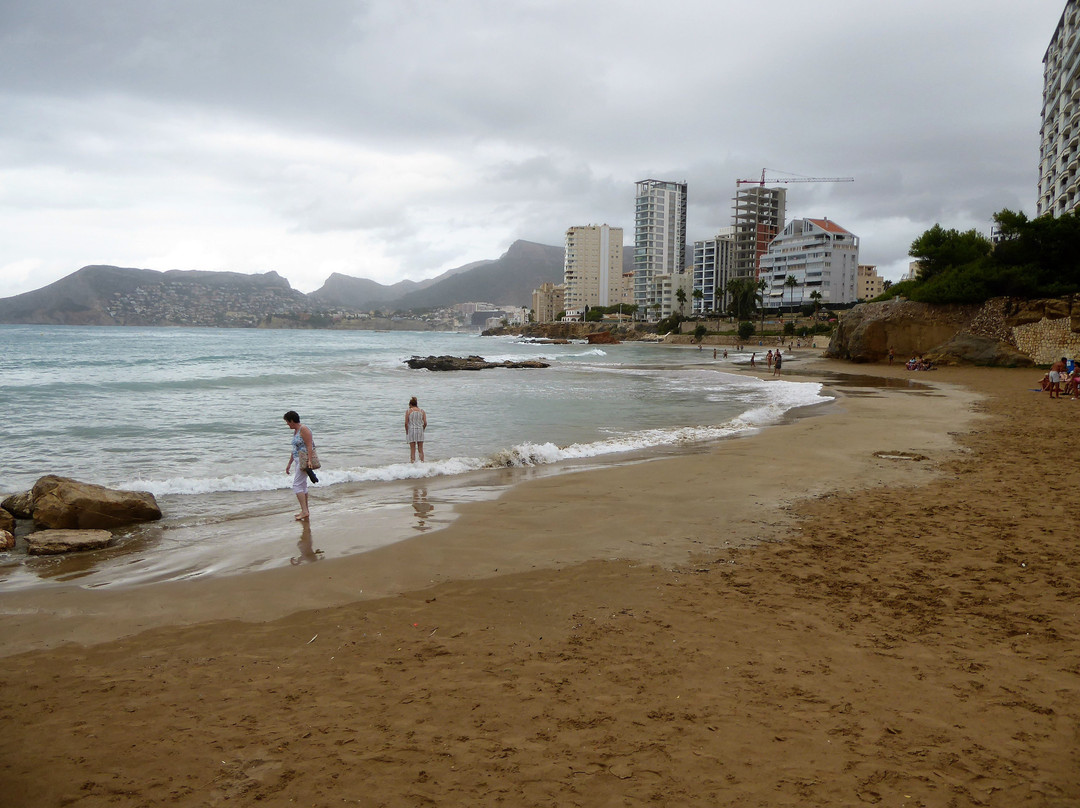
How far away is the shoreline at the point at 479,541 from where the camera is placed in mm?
5707

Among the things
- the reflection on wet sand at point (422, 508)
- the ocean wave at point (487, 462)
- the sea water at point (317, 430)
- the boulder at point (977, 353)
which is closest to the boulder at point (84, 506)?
the sea water at point (317, 430)

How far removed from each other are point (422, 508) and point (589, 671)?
5.42 metres

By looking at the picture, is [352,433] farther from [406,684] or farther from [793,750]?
[793,750]

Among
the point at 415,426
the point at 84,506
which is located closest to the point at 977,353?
the point at 415,426

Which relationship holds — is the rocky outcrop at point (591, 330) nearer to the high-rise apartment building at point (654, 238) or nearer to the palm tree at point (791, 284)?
the palm tree at point (791, 284)

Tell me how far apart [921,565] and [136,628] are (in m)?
7.33

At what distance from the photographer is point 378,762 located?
3.45 m

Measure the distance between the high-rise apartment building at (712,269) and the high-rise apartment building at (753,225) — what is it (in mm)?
1839

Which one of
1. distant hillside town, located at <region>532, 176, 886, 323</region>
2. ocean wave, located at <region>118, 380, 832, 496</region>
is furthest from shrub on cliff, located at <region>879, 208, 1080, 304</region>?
distant hillside town, located at <region>532, 176, 886, 323</region>

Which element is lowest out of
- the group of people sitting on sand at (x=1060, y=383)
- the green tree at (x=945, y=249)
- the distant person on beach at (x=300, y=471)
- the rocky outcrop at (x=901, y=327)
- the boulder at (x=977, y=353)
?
the distant person on beach at (x=300, y=471)

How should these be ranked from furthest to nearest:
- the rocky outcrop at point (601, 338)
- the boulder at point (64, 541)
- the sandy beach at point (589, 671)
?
the rocky outcrop at point (601, 338)
the boulder at point (64, 541)
the sandy beach at point (589, 671)

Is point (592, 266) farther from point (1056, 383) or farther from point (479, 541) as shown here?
point (479, 541)

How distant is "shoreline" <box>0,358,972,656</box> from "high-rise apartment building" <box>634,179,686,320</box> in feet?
548

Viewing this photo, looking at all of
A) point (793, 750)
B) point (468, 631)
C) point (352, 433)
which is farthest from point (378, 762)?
point (352, 433)
